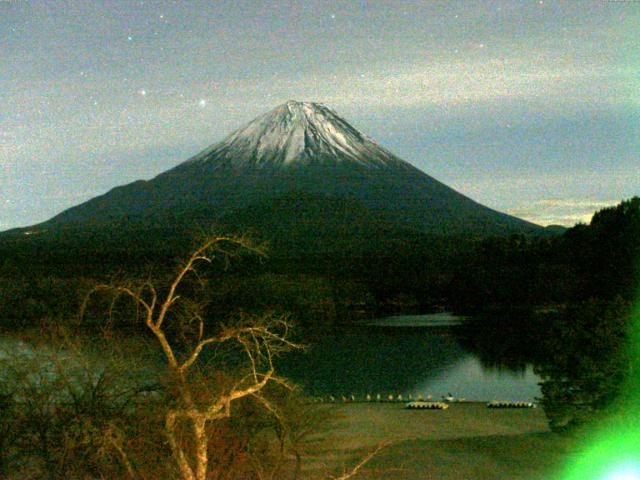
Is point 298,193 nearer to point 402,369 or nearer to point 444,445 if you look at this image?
point 402,369

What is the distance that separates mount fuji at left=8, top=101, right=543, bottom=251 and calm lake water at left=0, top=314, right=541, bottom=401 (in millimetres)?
38127

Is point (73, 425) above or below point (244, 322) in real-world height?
below

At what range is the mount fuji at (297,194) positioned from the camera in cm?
8769

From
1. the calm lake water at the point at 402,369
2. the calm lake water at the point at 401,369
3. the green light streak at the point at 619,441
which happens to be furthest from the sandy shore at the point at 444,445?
the calm lake water at the point at 402,369

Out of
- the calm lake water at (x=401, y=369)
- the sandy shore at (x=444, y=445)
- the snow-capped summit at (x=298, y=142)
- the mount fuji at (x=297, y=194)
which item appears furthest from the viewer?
the snow-capped summit at (x=298, y=142)

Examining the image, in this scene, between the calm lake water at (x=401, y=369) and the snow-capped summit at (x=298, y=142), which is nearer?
the calm lake water at (x=401, y=369)

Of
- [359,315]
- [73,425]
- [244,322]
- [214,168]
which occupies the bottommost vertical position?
[359,315]

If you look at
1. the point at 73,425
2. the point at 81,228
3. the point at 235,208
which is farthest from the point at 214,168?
the point at 73,425

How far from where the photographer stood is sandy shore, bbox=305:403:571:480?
12.3m

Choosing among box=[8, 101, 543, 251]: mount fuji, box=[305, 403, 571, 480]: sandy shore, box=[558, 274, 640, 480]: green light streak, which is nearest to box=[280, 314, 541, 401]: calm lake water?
box=[305, 403, 571, 480]: sandy shore

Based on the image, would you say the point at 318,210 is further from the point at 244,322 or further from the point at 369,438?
the point at 244,322

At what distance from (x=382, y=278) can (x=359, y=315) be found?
362 inches

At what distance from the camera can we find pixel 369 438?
1638 cm

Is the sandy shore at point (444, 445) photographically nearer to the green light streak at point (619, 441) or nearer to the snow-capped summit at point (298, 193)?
the green light streak at point (619, 441)
